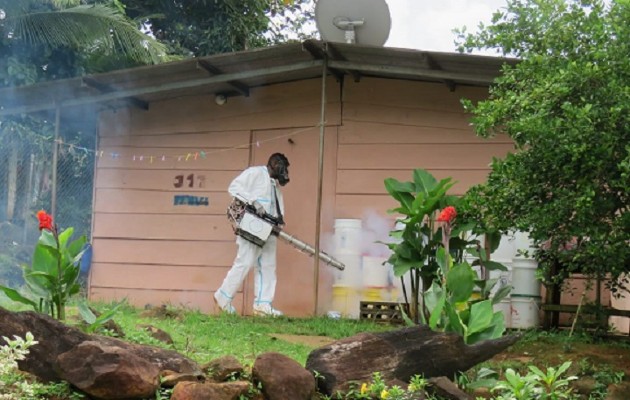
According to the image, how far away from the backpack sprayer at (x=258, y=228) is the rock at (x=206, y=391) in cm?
521

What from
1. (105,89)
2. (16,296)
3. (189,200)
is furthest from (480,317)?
(105,89)

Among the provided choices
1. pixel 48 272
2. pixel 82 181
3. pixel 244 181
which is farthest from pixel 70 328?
pixel 82 181

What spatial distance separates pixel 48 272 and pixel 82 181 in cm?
751

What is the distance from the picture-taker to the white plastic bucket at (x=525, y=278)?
28.3 ft

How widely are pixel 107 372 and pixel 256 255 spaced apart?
18.2 ft

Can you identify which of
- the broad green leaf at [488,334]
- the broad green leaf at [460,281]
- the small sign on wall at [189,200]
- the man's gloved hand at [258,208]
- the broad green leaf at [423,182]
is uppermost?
the broad green leaf at [423,182]

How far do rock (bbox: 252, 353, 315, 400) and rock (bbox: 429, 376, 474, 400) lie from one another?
68cm

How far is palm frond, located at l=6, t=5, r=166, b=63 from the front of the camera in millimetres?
13461

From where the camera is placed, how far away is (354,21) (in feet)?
31.5

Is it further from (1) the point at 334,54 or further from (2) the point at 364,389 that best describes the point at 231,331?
(1) the point at 334,54

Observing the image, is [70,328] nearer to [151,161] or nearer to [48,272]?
[48,272]

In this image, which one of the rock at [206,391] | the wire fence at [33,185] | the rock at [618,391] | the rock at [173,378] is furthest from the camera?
the wire fence at [33,185]

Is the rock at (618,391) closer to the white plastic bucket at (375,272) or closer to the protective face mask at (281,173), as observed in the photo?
the white plastic bucket at (375,272)

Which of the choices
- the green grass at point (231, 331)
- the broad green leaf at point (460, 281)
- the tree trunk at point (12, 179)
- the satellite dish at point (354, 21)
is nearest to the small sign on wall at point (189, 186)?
the green grass at point (231, 331)
